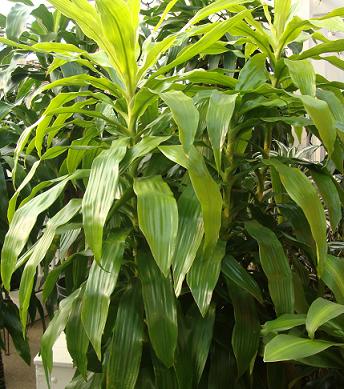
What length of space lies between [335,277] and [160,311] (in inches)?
11.6

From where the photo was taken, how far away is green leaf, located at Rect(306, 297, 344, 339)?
24.3 inches

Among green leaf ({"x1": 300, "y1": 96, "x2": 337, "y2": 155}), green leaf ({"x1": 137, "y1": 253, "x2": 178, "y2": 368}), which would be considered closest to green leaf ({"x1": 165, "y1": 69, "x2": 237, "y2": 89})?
green leaf ({"x1": 300, "y1": 96, "x2": 337, "y2": 155})

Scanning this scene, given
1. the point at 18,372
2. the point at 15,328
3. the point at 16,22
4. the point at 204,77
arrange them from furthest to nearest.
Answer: the point at 18,372 → the point at 15,328 → the point at 16,22 → the point at 204,77

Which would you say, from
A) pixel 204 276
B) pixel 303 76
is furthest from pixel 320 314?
pixel 303 76

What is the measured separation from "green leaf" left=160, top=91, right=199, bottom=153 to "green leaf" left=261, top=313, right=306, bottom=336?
0.29 m

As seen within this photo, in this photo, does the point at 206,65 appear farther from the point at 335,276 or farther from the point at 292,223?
the point at 335,276

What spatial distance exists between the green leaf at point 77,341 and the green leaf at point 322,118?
1.59 ft

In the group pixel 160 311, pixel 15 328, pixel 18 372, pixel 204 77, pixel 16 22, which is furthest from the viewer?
pixel 18 372

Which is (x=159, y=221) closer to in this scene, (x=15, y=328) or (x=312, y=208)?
(x=312, y=208)

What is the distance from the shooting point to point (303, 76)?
2.49ft

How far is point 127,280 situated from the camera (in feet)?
2.89

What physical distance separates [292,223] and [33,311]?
89 centimetres

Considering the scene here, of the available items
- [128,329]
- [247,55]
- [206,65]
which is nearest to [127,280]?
[128,329]

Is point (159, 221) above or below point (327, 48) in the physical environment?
below
